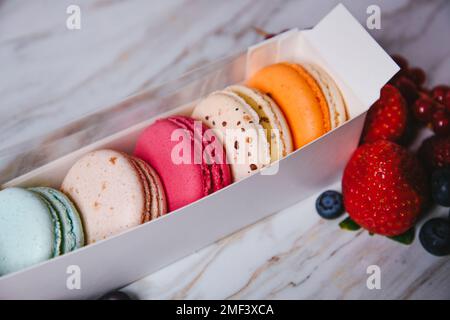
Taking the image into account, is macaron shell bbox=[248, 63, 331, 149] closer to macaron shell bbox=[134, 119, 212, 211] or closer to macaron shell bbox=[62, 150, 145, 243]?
macaron shell bbox=[134, 119, 212, 211]

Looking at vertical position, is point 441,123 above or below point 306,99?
below

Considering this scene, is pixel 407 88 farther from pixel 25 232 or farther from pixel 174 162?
pixel 25 232

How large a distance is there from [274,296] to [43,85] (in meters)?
0.83

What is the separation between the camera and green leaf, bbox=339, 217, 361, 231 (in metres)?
1.09

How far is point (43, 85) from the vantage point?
4.28 feet

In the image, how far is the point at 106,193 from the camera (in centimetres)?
93

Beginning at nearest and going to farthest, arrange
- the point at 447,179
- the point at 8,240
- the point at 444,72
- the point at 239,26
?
the point at 8,240, the point at 447,179, the point at 444,72, the point at 239,26

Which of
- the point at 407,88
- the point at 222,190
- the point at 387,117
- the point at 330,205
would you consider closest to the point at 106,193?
the point at 222,190

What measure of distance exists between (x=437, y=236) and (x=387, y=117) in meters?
0.28

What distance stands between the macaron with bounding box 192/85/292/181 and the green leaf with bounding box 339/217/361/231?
0.81ft

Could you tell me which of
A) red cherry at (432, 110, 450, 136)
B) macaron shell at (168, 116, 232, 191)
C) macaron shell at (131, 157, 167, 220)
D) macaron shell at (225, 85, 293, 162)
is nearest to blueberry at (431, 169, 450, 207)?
red cherry at (432, 110, 450, 136)

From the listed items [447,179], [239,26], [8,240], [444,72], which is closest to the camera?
[8,240]

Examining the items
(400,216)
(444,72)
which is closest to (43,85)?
(400,216)

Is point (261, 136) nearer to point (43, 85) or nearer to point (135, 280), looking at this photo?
point (135, 280)
